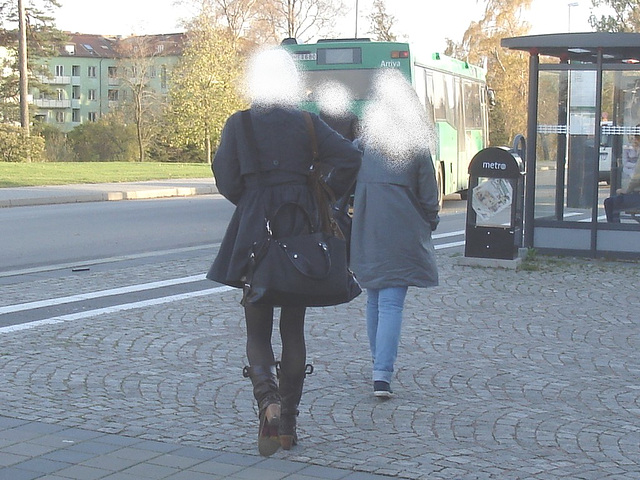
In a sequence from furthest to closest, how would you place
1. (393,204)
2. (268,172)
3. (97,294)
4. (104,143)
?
(104,143)
(97,294)
(393,204)
(268,172)

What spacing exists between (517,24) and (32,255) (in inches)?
2156

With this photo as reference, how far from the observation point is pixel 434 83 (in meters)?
21.2

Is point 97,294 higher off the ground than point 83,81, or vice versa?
point 83,81

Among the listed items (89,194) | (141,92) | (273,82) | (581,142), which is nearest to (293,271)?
(273,82)

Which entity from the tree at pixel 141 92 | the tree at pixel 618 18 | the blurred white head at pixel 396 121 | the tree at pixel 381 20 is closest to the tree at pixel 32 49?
the tree at pixel 141 92

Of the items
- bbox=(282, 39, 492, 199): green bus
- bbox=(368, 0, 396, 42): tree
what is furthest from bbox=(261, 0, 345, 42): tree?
bbox=(282, 39, 492, 199): green bus

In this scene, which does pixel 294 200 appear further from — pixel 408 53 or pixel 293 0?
pixel 293 0

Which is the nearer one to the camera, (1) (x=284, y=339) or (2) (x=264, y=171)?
(2) (x=264, y=171)

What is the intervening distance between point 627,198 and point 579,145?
888 millimetres

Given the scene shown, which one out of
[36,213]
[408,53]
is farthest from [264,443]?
[36,213]

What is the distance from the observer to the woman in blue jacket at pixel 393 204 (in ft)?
20.0

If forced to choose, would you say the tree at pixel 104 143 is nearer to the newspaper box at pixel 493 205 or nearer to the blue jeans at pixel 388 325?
the newspaper box at pixel 493 205

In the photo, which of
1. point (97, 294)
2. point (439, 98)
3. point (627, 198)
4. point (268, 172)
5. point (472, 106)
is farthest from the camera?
point (472, 106)

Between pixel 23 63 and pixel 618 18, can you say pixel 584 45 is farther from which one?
pixel 618 18
